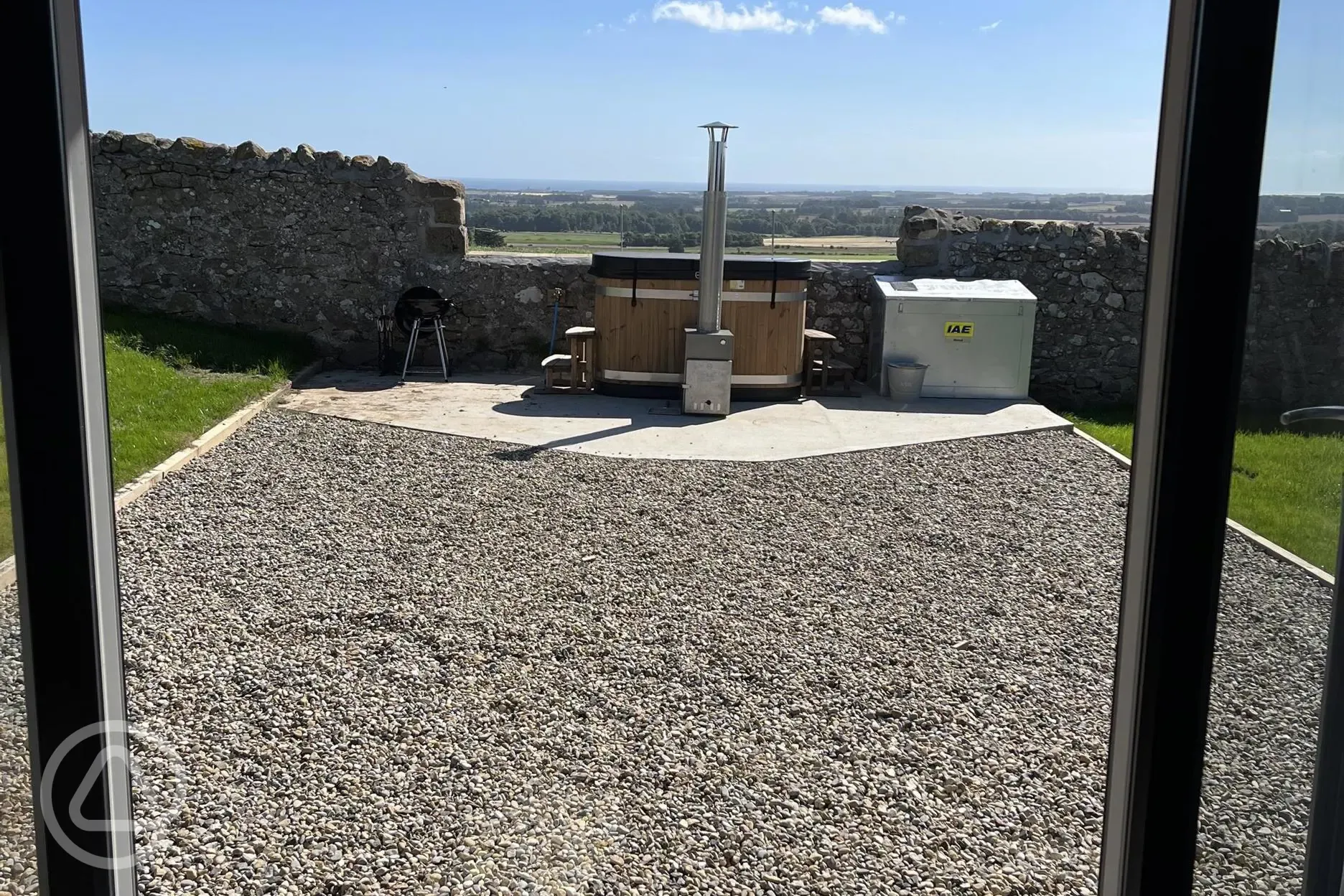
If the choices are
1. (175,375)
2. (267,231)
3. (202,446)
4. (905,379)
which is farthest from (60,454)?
(267,231)

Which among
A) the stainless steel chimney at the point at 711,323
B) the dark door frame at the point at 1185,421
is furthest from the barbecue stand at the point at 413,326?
the dark door frame at the point at 1185,421

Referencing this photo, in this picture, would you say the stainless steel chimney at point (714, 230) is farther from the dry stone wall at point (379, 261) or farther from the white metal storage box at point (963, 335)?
the dry stone wall at point (379, 261)

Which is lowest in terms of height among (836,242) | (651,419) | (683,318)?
(651,419)

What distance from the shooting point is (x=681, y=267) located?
9352mm

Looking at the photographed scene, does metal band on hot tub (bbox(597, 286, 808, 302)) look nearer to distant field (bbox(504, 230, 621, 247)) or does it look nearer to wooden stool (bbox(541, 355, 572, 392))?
wooden stool (bbox(541, 355, 572, 392))

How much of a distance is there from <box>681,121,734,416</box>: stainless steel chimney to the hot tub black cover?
383mm

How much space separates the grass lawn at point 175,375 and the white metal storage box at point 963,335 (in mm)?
5186

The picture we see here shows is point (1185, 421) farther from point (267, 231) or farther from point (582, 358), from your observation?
point (267, 231)

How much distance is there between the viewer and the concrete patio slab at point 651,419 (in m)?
7.89

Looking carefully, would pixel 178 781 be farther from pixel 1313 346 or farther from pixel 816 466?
pixel 816 466

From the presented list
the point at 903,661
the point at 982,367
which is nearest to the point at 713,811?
the point at 903,661

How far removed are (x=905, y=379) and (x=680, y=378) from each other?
190 centimetres

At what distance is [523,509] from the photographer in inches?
244

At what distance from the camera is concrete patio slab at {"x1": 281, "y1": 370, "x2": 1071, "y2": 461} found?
789 centimetres
